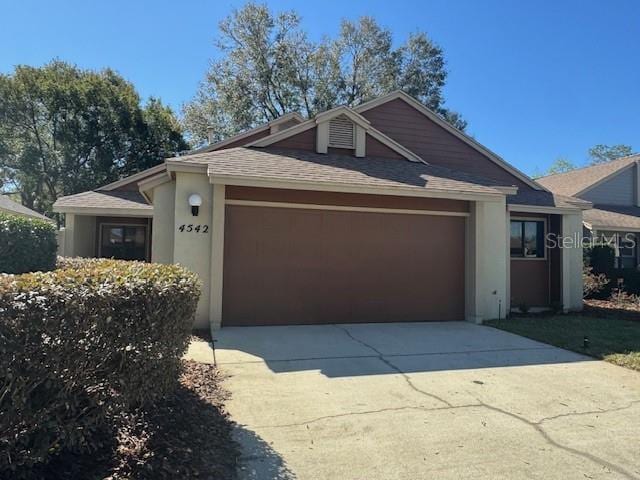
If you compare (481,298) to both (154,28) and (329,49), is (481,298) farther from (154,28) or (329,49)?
(329,49)

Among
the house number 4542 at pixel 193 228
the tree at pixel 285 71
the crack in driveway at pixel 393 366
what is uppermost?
the tree at pixel 285 71

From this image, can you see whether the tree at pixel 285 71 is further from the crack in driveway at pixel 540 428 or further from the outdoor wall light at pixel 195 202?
the crack in driveway at pixel 540 428

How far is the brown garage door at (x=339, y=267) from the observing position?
847 centimetres

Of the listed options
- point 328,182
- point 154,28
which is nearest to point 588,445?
point 328,182

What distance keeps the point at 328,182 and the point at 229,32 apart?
24.0m

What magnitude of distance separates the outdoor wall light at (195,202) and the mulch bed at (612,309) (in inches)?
381

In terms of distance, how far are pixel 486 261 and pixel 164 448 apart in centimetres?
793

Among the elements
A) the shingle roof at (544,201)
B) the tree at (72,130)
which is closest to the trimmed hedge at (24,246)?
the shingle roof at (544,201)

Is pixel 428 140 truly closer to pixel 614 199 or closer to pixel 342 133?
pixel 342 133

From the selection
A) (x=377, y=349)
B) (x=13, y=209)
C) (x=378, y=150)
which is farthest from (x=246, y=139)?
(x=13, y=209)

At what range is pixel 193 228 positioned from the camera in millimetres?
8125

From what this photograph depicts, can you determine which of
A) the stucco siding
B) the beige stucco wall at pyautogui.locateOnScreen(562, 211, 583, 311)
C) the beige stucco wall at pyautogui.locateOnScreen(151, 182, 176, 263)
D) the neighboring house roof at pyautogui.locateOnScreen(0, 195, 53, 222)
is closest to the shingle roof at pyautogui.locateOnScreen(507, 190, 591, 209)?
the beige stucco wall at pyautogui.locateOnScreen(562, 211, 583, 311)

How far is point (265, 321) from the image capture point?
8.55 meters

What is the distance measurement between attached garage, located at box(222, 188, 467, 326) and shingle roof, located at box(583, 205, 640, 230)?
959 cm
